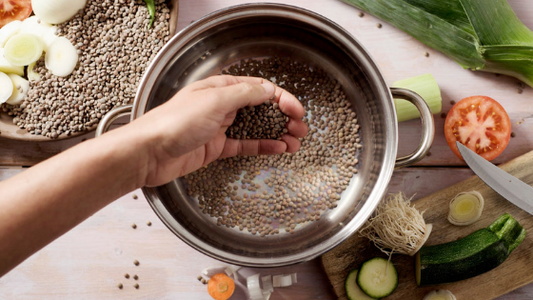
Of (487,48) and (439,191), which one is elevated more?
(487,48)

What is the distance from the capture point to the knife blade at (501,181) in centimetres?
123

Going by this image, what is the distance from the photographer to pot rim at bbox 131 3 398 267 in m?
1.10

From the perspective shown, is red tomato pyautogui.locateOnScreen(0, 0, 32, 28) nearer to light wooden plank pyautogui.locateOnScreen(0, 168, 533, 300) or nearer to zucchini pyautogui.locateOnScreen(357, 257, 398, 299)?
light wooden plank pyautogui.locateOnScreen(0, 168, 533, 300)

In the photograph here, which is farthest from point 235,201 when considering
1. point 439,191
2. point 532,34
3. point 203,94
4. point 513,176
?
point 532,34

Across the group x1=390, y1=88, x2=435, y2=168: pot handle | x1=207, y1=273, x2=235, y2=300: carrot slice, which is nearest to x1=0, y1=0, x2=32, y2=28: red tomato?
x1=207, y1=273, x2=235, y2=300: carrot slice

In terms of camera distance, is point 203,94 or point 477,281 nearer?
point 203,94

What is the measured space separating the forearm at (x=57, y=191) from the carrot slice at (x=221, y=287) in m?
0.56

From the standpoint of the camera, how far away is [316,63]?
54.6 inches

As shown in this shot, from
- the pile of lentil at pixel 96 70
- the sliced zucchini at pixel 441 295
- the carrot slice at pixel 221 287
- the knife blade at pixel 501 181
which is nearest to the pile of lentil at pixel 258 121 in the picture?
the pile of lentil at pixel 96 70

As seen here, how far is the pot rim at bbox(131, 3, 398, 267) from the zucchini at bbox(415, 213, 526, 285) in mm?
315

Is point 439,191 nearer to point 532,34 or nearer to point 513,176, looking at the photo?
point 513,176

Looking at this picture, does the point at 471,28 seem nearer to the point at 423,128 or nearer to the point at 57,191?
the point at 423,128

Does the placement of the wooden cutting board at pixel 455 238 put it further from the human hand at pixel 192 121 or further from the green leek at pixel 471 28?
the human hand at pixel 192 121

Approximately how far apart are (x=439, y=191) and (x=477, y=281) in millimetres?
329
